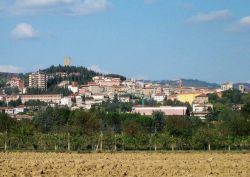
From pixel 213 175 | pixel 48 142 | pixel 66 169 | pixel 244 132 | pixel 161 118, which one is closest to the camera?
pixel 213 175

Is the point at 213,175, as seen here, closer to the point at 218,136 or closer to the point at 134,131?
the point at 218,136

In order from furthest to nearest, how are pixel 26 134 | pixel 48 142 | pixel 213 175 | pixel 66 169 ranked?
pixel 26 134 → pixel 48 142 → pixel 66 169 → pixel 213 175

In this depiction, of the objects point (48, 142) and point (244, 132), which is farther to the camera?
point (244, 132)

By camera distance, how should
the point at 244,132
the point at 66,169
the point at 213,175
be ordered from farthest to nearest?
1. the point at 244,132
2. the point at 66,169
3. the point at 213,175

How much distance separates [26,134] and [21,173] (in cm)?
4306

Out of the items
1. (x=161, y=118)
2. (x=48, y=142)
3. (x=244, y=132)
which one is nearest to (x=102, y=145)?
(x=48, y=142)

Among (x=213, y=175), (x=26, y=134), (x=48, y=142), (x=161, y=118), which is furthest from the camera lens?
(x=161, y=118)

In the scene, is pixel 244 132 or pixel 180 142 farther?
pixel 244 132

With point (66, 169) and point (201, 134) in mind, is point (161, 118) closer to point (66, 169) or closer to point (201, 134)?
point (201, 134)

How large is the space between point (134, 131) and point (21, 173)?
53.1m

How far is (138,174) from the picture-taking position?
22547mm

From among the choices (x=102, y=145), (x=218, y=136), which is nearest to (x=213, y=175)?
(x=102, y=145)

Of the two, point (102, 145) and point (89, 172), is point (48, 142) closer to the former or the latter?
point (102, 145)

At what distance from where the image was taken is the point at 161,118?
108m
